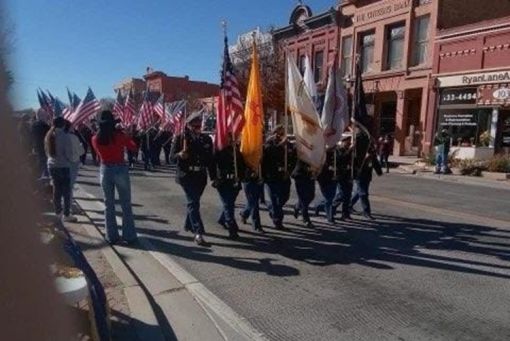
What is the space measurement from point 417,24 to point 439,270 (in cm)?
2334

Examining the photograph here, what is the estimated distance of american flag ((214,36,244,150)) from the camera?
8375 mm

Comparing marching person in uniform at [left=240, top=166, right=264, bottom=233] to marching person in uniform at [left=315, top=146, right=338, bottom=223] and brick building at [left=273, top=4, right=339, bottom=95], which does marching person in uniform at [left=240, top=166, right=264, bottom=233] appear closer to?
marching person in uniform at [left=315, top=146, right=338, bottom=223]

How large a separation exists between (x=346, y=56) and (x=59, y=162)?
25695 millimetres

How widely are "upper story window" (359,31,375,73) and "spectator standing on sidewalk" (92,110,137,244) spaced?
24.8 m

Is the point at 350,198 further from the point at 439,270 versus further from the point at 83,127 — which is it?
the point at 83,127

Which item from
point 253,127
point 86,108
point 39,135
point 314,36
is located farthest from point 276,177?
point 314,36

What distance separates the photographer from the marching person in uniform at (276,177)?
29.1 feet

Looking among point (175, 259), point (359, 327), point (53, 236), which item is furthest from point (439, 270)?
point (53, 236)

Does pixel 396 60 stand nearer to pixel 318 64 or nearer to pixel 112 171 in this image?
pixel 318 64

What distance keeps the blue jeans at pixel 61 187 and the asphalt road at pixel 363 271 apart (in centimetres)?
136

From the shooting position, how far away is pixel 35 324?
268 cm

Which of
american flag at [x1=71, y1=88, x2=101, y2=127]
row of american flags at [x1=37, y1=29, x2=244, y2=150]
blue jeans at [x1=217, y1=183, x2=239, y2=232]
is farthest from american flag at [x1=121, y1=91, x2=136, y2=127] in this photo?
blue jeans at [x1=217, y1=183, x2=239, y2=232]

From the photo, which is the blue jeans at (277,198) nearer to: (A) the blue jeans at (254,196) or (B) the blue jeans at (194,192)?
(A) the blue jeans at (254,196)

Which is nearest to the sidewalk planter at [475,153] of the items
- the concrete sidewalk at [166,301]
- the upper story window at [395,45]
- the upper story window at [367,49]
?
the upper story window at [395,45]
